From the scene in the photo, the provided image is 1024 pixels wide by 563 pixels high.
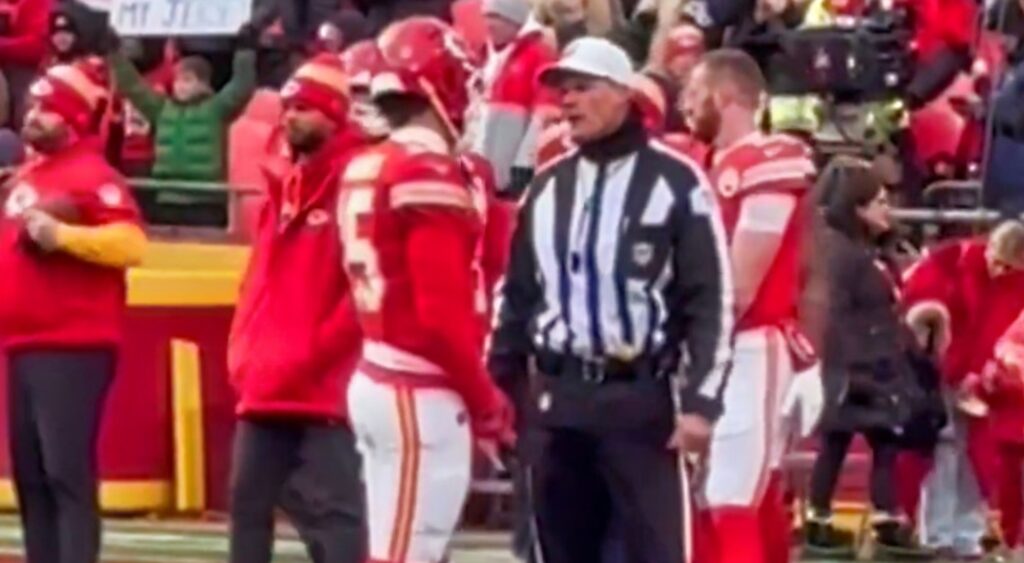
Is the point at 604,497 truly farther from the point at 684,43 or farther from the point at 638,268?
the point at 684,43

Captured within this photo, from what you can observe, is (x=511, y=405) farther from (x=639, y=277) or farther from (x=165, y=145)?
(x=165, y=145)

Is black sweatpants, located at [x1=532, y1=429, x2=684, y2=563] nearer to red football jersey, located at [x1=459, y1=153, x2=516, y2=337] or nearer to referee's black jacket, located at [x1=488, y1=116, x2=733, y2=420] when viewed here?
referee's black jacket, located at [x1=488, y1=116, x2=733, y2=420]

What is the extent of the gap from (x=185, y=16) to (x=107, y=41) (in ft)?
3.39

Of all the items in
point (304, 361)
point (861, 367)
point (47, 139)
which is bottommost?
point (861, 367)

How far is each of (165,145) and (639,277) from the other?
9.82 m

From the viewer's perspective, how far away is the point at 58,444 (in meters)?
11.9

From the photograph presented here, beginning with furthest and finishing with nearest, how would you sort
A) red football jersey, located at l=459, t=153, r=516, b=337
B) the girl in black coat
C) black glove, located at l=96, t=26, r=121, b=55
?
black glove, located at l=96, t=26, r=121, b=55, the girl in black coat, red football jersey, located at l=459, t=153, r=516, b=337

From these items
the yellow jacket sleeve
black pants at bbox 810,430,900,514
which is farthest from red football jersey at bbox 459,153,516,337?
black pants at bbox 810,430,900,514

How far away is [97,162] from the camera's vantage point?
12172 millimetres

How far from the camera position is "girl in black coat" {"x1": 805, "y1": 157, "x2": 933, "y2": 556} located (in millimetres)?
15258

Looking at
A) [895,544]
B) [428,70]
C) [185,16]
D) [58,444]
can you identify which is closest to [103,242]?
[58,444]

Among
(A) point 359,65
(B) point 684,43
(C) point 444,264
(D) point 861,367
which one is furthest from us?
(B) point 684,43

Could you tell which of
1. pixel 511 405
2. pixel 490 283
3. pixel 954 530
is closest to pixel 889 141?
pixel 954 530

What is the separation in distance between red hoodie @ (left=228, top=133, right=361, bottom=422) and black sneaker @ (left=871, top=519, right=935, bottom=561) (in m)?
5.21
